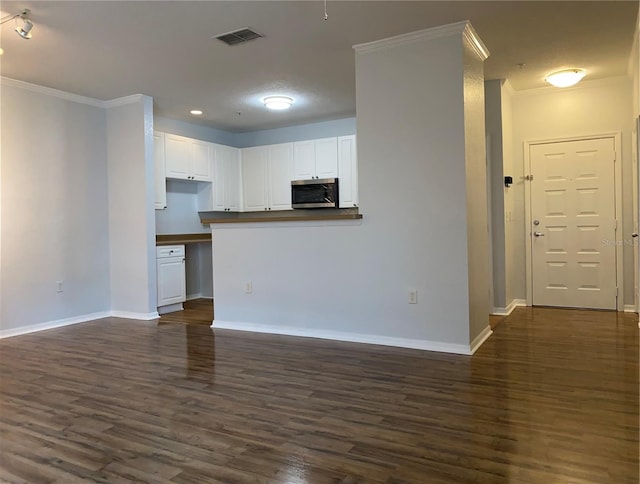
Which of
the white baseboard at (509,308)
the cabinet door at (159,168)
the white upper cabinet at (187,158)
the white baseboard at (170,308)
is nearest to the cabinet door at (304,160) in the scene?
the white upper cabinet at (187,158)

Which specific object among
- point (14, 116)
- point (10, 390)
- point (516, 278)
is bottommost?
point (10, 390)

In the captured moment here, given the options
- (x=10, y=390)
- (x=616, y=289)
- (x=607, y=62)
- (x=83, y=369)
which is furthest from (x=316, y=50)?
(x=616, y=289)

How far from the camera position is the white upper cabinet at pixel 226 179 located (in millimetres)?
7184

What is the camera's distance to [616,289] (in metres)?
5.37

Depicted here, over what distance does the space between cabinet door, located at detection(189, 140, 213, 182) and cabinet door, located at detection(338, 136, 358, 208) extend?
194 cm

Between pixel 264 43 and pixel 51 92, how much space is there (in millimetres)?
2697

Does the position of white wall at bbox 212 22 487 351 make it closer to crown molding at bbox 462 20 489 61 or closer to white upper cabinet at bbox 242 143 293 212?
crown molding at bbox 462 20 489 61

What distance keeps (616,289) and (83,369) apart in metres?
5.45

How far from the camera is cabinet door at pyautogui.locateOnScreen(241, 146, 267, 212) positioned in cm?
741

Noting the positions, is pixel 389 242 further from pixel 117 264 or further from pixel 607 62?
pixel 117 264

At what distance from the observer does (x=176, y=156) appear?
6430 millimetres

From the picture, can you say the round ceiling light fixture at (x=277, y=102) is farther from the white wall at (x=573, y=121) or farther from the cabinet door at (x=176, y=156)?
the white wall at (x=573, y=121)

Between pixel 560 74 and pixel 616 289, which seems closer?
pixel 560 74

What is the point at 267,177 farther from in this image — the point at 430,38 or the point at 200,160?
the point at 430,38
